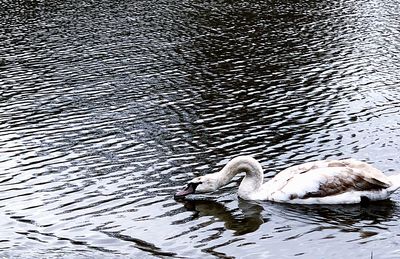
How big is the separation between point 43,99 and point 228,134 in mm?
9664

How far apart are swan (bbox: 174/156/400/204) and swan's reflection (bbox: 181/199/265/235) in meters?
0.35

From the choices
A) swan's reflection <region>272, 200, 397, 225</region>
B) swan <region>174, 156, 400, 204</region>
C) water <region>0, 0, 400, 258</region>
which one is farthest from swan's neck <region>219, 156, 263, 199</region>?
swan's reflection <region>272, 200, 397, 225</region>

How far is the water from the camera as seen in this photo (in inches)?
628


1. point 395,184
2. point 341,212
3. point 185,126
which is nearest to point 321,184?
point 341,212

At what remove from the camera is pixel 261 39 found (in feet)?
144

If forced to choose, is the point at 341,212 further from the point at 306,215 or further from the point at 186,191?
the point at 186,191

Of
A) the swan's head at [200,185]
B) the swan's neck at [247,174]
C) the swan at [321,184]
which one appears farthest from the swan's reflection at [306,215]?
the swan's head at [200,185]

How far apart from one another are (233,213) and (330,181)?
237 centimetres

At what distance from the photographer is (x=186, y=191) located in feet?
61.0

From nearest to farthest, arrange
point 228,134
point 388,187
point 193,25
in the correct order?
point 388,187, point 228,134, point 193,25

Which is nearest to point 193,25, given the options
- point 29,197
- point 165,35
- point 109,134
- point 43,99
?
point 165,35

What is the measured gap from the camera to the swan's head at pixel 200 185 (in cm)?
1859

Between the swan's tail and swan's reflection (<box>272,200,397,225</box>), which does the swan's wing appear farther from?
swan's reflection (<box>272,200,397,225</box>)

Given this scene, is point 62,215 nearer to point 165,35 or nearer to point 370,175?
point 370,175
